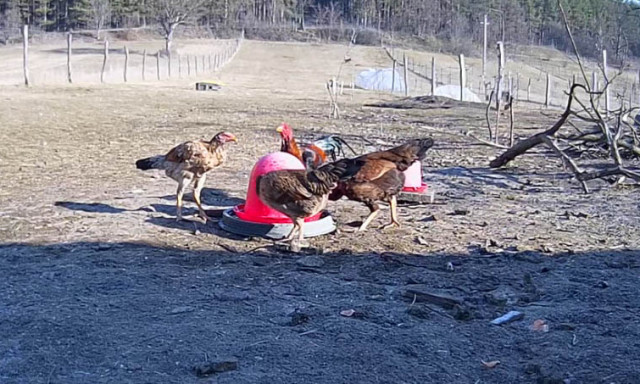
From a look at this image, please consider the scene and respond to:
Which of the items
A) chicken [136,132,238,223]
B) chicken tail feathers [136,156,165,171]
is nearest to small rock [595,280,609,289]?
chicken [136,132,238,223]

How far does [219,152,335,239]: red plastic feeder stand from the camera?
6.23m

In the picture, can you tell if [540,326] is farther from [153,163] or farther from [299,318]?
[153,163]

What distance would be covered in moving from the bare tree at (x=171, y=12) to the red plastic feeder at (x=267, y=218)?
166 ft

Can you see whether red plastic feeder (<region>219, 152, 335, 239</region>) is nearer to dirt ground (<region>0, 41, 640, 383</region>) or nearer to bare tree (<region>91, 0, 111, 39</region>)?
dirt ground (<region>0, 41, 640, 383</region>)

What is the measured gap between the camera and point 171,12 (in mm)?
59062

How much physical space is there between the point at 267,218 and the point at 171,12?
55674 millimetres

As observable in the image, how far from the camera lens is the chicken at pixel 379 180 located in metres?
6.51

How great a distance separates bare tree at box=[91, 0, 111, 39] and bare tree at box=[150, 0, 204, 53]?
22.0 ft

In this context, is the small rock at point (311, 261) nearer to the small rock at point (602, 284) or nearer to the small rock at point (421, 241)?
the small rock at point (421, 241)

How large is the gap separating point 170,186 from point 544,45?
19.7 metres

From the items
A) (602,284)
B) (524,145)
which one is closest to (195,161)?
(602,284)

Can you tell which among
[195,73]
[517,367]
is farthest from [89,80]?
[517,367]

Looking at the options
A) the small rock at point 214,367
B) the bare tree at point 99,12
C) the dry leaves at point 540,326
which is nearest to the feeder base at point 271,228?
the dry leaves at point 540,326

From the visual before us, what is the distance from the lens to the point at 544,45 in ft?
82.8
